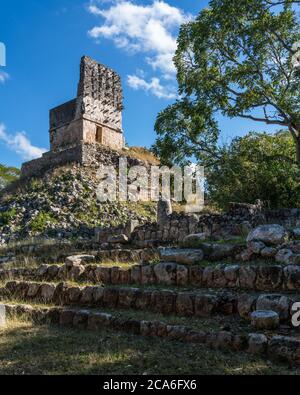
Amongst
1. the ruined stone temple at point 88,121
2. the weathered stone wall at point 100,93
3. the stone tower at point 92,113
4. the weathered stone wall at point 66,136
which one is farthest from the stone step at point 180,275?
the weathered stone wall at point 100,93

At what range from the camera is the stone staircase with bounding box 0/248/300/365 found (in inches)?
223

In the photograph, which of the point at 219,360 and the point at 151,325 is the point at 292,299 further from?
the point at 151,325

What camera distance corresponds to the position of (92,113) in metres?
26.5

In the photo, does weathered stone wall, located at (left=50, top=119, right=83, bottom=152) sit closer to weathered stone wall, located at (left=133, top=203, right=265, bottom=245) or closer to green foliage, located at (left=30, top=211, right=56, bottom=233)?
green foliage, located at (left=30, top=211, right=56, bottom=233)

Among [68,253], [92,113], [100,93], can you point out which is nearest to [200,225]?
[68,253]

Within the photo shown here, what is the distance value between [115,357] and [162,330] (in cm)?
112

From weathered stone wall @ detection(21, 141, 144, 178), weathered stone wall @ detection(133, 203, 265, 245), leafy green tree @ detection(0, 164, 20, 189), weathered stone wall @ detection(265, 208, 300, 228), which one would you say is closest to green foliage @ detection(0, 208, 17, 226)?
weathered stone wall @ detection(21, 141, 144, 178)

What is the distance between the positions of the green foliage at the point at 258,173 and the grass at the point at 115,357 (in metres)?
10.8

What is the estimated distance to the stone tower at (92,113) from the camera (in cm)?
2622

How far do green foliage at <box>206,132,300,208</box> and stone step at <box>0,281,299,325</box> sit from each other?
9073 millimetres

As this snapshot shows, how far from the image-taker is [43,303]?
8852 millimetres

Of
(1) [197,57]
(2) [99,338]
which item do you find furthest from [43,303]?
(1) [197,57]

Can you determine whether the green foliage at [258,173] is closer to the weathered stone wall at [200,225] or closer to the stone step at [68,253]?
the weathered stone wall at [200,225]
